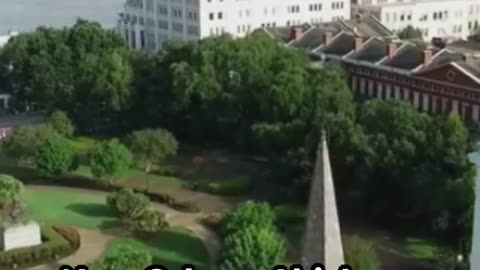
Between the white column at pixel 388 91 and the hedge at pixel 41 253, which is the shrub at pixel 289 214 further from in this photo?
the white column at pixel 388 91

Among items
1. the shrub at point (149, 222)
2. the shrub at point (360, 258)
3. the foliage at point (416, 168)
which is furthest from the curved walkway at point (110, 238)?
the foliage at point (416, 168)

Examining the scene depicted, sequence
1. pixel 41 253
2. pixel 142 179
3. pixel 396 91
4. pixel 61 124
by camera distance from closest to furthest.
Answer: pixel 41 253
pixel 142 179
pixel 61 124
pixel 396 91

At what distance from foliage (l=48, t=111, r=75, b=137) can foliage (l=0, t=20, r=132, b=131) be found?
4.32 feet

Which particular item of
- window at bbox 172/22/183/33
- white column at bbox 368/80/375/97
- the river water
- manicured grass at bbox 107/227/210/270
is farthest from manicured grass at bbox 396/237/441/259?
the river water

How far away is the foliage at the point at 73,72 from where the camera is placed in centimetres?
2575

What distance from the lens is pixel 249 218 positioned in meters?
16.5

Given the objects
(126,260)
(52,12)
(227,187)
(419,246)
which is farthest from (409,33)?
(126,260)

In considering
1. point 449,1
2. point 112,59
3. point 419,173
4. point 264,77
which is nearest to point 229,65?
point 264,77

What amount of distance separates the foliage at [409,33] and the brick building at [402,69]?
4263 mm

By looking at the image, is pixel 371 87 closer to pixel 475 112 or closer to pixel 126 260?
pixel 475 112

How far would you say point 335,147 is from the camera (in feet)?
65.0

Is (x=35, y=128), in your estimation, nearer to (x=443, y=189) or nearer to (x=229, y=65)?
(x=229, y=65)

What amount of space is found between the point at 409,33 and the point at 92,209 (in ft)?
53.7

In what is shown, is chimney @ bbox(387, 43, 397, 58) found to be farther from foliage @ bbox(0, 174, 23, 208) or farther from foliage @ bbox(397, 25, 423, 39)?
foliage @ bbox(0, 174, 23, 208)
